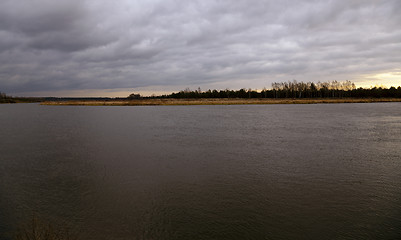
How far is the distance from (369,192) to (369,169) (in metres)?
3.43

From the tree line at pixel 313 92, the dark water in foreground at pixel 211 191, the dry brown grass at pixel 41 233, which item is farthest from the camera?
the tree line at pixel 313 92

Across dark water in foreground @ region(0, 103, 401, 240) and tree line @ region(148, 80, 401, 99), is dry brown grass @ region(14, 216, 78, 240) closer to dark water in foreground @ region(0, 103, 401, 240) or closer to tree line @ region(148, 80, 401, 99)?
dark water in foreground @ region(0, 103, 401, 240)

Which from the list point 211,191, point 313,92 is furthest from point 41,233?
point 313,92

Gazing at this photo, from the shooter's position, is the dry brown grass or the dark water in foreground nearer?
the dry brown grass

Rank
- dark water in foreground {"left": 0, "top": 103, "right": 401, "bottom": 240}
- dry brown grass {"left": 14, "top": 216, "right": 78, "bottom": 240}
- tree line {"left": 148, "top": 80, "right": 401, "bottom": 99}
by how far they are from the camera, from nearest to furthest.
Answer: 1. dry brown grass {"left": 14, "top": 216, "right": 78, "bottom": 240}
2. dark water in foreground {"left": 0, "top": 103, "right": 401, "bottom": 240}
3. tree line {"left": 148, "top": 80, "right": 401, "bottom": 99}

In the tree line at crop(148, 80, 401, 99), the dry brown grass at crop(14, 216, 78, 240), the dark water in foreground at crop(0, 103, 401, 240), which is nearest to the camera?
the dry brown grass at crop(14, 216, 78, 240)

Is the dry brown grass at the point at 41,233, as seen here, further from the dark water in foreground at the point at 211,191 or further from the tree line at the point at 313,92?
the tree line at the point at 313,92

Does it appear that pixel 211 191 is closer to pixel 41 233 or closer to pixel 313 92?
pixel 41 233

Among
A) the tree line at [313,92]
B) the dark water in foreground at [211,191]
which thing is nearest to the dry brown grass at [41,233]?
the dark water in foreground at [211,191]

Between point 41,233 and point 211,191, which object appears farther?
point 211,191

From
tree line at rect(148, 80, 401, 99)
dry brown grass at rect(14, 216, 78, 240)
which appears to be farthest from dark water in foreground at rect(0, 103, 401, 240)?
tree line at rect(148, 80, 401, 99)

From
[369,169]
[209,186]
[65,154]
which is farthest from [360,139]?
[65,154]

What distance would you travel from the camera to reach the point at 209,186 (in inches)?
412

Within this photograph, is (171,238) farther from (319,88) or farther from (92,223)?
(319,88)
